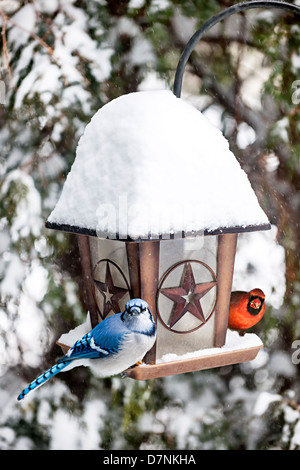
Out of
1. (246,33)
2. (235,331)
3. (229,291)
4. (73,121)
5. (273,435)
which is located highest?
(246,33)

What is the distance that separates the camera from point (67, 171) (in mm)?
2443

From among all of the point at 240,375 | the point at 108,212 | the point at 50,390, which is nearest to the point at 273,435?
the point at 240,375

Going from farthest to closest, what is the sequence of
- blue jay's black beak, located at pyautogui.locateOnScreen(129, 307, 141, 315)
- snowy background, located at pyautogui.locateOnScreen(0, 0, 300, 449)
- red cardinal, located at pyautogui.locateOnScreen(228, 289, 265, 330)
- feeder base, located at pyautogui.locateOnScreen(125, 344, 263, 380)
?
1. snowy background, located at pyautogui.locateOnScreen(0, 0, 300, 449)
2. red cardinal, located at pyautogui.locateOnScreen(228, 289, 265, 330)
3. feeder base, located at pyautogui.locateOnScreen(125, 344, 263, 380)
4. blue jay's black beak, located at pyautogui.locateOnScreen(129, 307, 141, 315)

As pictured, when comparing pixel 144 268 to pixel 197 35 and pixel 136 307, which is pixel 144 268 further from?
pixel 197 35

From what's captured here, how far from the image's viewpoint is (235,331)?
185 cm

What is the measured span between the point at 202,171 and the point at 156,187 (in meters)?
0.15

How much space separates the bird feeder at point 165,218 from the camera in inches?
55.4

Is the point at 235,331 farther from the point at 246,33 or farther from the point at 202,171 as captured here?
the point at 246,33

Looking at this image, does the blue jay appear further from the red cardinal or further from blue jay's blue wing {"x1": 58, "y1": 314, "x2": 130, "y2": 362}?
the red cardinal

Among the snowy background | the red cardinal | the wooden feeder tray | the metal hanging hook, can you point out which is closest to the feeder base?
the wooden feeder tray

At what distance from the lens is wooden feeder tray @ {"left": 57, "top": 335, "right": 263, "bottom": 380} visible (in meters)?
1.50

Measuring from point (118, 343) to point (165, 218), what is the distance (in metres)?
0.32

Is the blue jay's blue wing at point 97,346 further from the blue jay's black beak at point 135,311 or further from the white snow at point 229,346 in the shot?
the white snow at point 229,346

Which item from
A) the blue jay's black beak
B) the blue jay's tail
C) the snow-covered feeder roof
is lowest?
the blue jay's tail
